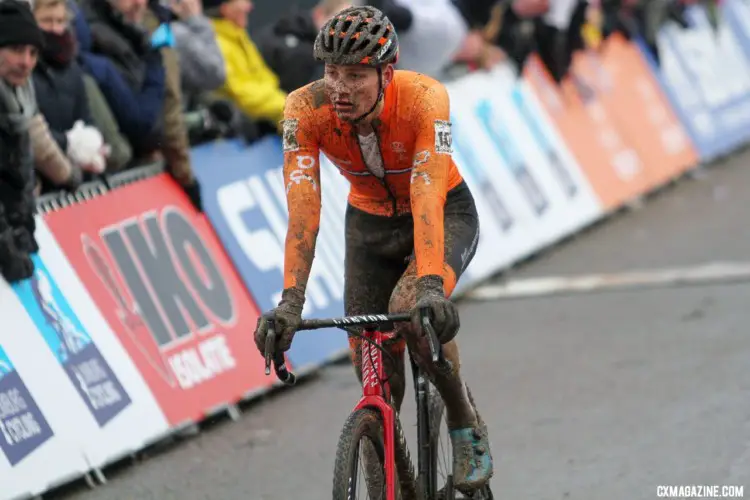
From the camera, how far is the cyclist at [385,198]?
536cm

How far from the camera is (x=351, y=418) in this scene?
17.4 feet

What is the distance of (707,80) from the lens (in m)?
18.4

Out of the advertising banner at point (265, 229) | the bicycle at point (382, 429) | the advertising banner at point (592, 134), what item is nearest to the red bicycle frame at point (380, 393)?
the bicycle at point (382, 429)

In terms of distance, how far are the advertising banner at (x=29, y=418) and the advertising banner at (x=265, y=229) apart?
89.7 inches

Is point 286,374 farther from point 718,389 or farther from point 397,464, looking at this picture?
point 718,389

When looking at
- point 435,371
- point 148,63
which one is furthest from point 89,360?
point 435,371

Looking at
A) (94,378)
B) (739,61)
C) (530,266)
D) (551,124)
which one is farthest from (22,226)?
(739,61)

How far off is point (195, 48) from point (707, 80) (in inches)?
387

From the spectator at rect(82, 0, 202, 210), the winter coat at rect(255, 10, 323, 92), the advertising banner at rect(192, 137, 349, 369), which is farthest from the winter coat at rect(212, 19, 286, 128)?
the spectator at rect(82, 0, 202, 210)

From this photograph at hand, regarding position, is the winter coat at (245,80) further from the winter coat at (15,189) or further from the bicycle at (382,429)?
the bicycle at (382,429)

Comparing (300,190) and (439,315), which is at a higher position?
(300,190)

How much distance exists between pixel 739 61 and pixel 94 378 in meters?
13.5

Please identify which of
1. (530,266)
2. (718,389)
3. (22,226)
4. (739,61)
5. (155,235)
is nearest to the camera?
(22,226)

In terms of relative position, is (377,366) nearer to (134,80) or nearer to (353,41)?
(353,41)
